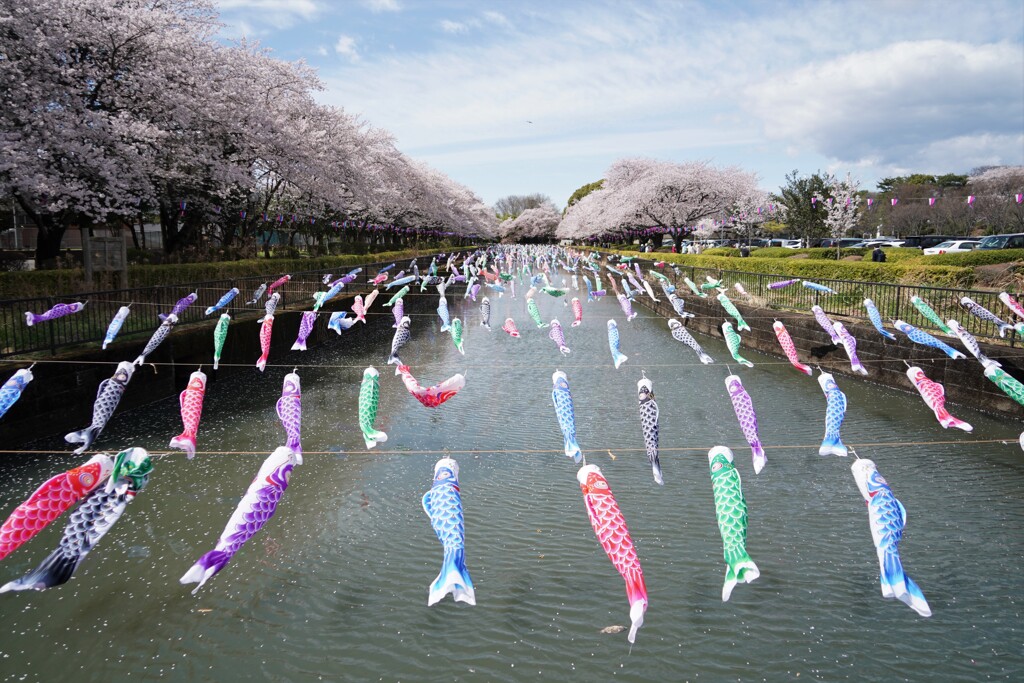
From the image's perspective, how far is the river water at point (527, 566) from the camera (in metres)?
4.47

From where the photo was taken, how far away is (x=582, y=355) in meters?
14.5

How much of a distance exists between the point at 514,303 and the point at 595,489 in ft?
70.6

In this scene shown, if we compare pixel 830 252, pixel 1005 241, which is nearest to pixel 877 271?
pixel 1005 241

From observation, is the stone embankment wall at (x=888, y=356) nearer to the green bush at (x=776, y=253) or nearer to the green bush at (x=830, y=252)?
the green bush at (x=830, y=252)

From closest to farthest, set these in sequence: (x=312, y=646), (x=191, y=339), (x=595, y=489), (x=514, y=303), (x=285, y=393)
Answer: (x=595, y=489) → (x=312, y=646) → (x=285, y=393) → (x=191, y=339) → (x=514, y=303)

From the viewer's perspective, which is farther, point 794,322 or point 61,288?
point 794,322

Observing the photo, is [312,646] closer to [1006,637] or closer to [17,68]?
[1006,637]

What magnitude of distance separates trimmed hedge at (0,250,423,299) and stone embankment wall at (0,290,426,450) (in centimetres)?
122

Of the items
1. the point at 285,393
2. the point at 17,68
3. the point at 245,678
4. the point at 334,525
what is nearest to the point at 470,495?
the point at 334,525

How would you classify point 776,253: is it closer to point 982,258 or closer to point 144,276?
point 982,258

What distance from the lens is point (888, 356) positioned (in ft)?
37.4

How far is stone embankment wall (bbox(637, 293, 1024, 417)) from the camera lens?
9.27m

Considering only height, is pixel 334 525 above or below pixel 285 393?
below

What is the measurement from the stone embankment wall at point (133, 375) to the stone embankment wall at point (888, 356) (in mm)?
11224
